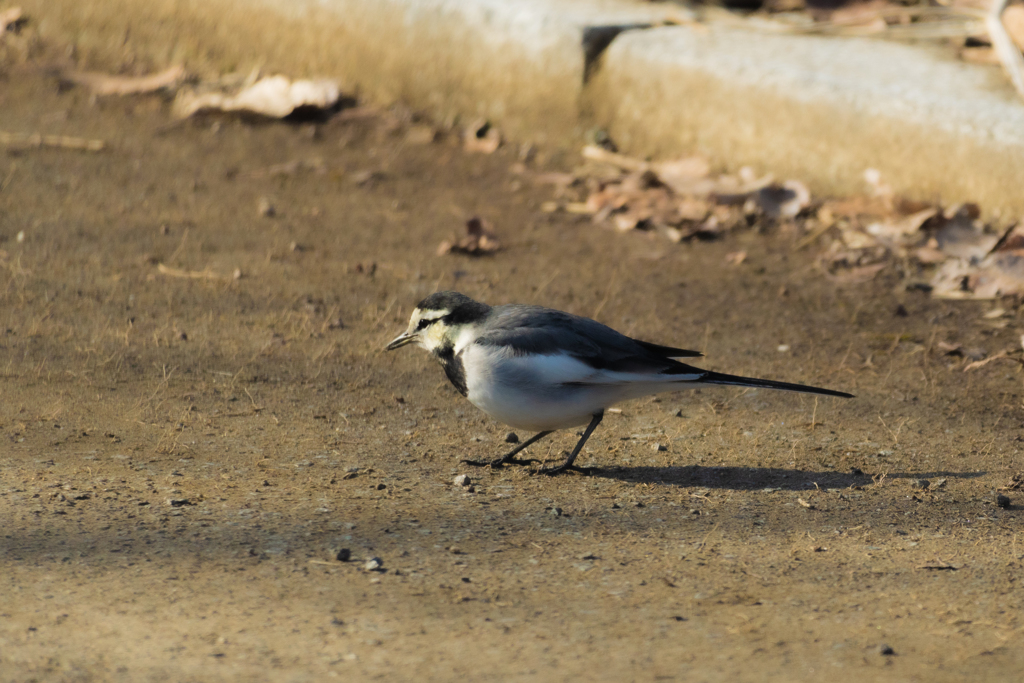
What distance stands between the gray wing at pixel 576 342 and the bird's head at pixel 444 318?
6 centimetres

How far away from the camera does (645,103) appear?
242 inches

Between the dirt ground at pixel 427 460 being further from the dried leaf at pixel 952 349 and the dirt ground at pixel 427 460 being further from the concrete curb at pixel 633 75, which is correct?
the concrete curb at pixel 633 75

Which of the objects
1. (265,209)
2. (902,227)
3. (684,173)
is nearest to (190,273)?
(265,209)

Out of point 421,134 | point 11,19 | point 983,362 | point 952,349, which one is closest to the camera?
point 983,362

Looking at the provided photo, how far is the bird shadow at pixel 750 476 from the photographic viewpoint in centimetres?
337

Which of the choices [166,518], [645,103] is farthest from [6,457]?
[645,103]

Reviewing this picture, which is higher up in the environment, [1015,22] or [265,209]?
[1015,22]

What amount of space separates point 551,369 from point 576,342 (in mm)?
123

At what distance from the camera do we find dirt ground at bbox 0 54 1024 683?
2.43 m

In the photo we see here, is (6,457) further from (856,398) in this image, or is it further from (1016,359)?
(1016,359)

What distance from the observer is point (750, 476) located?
3.44 metres

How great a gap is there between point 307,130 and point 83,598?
446 centimetres

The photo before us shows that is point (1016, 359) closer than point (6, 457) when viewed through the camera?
No

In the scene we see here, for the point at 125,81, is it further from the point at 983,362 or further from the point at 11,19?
the point at 983,362
